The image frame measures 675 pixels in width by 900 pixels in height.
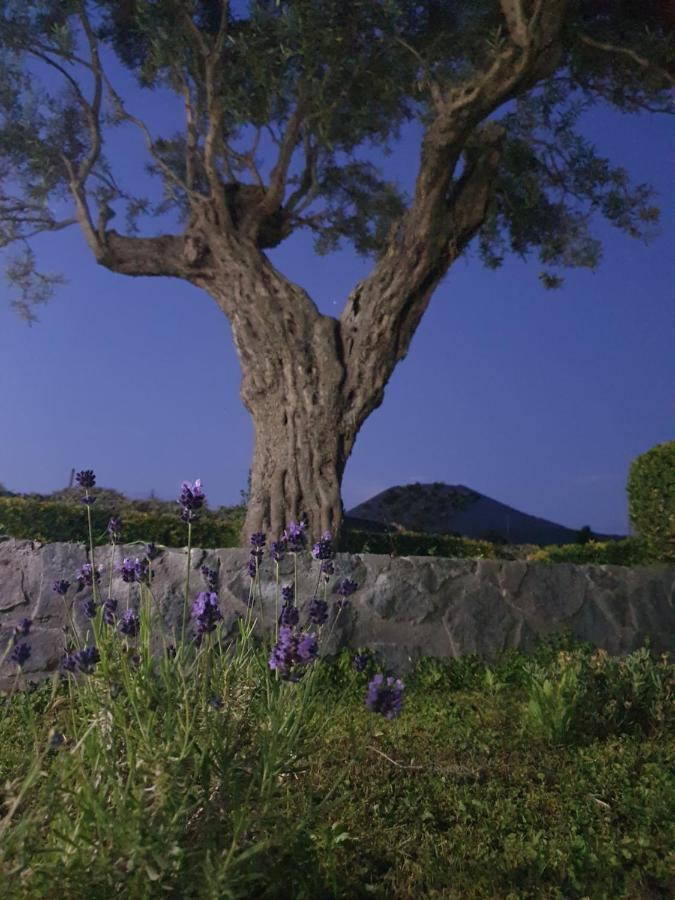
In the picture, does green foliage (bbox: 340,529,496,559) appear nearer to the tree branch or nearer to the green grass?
the green grass

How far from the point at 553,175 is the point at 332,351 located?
5575 millimetres

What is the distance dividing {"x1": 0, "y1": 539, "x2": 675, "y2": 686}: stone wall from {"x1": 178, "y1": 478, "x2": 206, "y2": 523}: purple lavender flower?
13.6 feet

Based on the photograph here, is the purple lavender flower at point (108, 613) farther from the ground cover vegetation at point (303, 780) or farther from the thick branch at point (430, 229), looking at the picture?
the thick branch at point (430, 229)

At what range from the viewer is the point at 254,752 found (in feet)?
11.2

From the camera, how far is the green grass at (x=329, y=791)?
2736 millimetres

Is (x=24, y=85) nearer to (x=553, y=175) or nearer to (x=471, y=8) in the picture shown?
(x=471, y=8)

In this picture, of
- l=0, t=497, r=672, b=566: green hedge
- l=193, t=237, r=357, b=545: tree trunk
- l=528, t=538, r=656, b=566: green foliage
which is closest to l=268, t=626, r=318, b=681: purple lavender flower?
l=193, t=237, r=357, b=545: tree trunk

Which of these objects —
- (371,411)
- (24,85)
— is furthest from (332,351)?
(24,85)

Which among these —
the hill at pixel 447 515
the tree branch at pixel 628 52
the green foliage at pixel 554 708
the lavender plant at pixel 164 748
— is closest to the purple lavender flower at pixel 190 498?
the lavender plant at pixel 164 748

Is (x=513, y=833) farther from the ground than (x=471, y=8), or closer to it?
closer to it

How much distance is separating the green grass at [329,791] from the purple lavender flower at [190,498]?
0.65 metres

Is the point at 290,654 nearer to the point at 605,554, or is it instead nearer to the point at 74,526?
the point at 74,526

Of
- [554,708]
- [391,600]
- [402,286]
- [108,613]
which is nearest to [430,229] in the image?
[402,286]

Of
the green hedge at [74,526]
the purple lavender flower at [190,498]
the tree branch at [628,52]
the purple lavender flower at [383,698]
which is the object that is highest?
the tree branch at [628,52]
